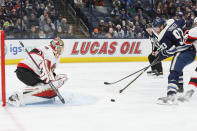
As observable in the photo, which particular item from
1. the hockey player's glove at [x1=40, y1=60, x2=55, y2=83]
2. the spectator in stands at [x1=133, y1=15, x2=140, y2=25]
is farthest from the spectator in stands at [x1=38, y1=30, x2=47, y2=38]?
the hockey player's glove at [x1=40, y1=60, x2=55, y2=83]

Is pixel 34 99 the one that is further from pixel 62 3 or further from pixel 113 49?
pixel 62 3

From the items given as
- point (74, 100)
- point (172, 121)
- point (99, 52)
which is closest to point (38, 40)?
point (99, 52)

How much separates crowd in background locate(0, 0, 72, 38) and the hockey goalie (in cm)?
503

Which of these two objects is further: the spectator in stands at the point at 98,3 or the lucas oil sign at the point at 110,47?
the spectator in stands at the point at 98,3

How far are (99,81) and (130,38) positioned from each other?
4059mm

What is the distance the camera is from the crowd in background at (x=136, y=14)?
9963 millimetres

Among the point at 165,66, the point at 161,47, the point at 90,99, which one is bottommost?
the point at 165,66

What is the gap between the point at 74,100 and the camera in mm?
4309

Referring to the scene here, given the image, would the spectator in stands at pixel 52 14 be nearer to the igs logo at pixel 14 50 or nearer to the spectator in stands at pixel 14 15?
the spectator in stands at pixel 14 15

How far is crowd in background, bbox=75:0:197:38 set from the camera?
9.96m

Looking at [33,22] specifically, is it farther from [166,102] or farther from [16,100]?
[166,102]

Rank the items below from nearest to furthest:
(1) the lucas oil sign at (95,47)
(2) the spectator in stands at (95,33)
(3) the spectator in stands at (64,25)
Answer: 1. (1) the lucas oil sign at (95,47)
2. (3) the spectator in stands at (64,25)
3. (2) the spectator in stands at (95,33)

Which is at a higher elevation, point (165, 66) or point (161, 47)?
point (161, 47)

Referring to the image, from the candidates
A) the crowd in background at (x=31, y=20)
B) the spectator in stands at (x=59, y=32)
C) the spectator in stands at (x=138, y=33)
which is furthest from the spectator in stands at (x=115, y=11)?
the spectator in stands at (x=59, y=32)
